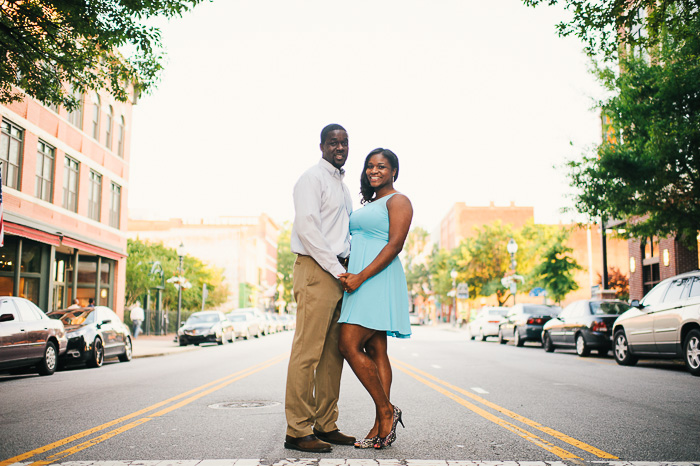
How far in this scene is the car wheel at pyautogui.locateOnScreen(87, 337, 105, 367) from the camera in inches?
594

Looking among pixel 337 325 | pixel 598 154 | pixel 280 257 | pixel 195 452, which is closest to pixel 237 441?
pixel 195 452

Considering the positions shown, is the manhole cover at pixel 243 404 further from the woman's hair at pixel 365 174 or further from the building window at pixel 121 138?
the building window at pixel 121 138

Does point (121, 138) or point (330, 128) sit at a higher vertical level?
point (121, 138)

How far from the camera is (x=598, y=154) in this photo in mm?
17109

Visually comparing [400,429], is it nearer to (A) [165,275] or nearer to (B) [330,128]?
(B) [330,128]

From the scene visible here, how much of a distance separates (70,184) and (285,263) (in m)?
82.9

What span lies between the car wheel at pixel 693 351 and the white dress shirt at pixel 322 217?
349 inches

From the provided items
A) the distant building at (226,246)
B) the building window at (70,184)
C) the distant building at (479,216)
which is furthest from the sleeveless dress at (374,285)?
the distant building at (479,216)

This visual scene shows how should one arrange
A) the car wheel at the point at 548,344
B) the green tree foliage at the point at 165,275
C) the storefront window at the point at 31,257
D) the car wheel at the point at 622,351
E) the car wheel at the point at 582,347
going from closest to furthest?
the car wheel at the point at 622,351
the car wheel at the point at 582,347
the car wheel at the point at 548,344
the storefront window at the point at 31,257
the green tree foliage at the point at 165,275

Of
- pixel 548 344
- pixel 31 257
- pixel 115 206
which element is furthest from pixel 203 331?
pixel 548 344

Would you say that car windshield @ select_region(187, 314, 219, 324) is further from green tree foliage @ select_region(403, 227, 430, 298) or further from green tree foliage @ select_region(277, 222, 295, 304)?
green tree foliage @ select_region(277, 222, 295, 304)

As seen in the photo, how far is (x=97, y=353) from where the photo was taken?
601 inches

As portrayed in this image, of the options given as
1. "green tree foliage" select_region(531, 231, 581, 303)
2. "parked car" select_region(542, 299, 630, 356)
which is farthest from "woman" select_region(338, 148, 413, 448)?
"green tree foliage" select_region(531, 231, 581, 303)

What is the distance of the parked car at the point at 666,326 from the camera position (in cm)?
1163
